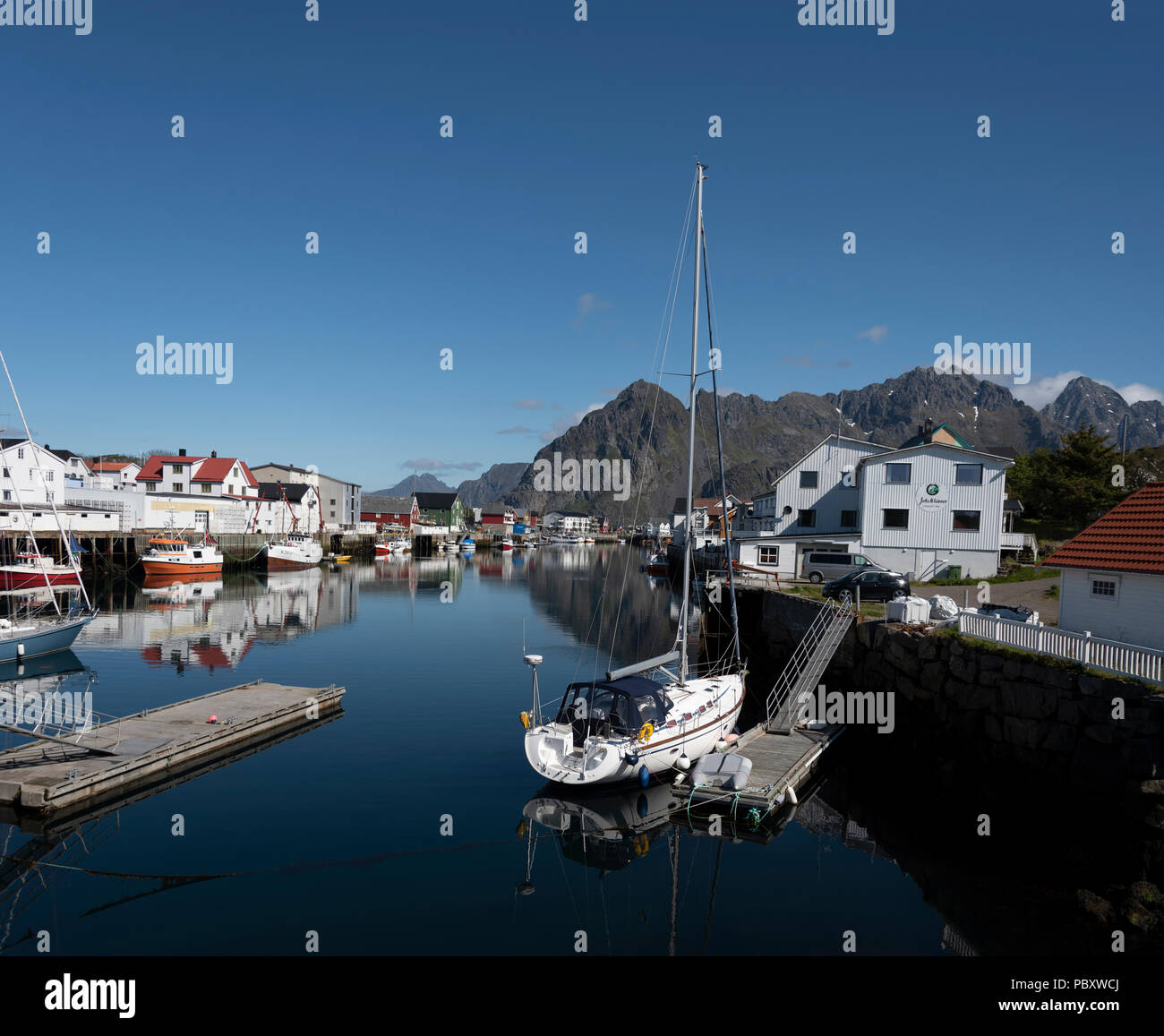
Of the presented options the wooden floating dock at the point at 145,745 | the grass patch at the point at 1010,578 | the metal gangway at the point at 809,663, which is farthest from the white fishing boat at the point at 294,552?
the grass patch at the point at 1010,578

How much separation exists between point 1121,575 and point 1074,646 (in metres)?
3.54

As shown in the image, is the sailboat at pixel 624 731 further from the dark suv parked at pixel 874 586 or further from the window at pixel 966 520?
the window at pixel 966 520

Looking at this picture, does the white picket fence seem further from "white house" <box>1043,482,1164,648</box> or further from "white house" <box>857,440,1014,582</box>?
"white house" <box>857,440,1014,582</box>

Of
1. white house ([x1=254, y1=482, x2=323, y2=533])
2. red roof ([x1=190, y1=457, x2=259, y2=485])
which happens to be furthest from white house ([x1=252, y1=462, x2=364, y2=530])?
red roof ([x1=190, y1=457, x2=259, y2=485])

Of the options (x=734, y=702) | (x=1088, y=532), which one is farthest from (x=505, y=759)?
(x=1088, y=532)

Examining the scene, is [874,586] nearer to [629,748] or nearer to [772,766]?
[772,766]

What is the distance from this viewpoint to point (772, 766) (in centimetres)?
2114

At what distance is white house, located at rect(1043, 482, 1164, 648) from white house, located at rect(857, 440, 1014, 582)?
80.7 ft

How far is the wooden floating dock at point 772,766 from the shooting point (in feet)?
62.1

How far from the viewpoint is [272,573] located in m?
91.9

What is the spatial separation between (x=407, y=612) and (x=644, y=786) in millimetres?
42224

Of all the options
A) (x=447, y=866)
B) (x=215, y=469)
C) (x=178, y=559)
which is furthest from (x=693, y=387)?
(x=215, y=469)

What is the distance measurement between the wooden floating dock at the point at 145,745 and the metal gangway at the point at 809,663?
1708cm
